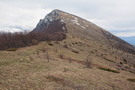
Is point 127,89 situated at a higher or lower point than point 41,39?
lower

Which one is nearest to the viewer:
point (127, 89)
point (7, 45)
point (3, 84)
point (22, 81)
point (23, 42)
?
point (3, 84)

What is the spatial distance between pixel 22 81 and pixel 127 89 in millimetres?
13181

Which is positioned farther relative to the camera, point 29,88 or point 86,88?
point 86,88

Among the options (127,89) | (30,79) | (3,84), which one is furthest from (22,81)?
(127,89)

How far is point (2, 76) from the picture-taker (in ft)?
33.7

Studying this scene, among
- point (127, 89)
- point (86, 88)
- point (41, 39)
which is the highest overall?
point (41, 39)

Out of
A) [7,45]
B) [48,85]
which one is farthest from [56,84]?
[7,45]

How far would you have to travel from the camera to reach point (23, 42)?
39.4 m

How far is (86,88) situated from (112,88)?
4.08 meters

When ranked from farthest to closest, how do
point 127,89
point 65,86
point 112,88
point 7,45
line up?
point 7,45
point 127,89
point 112,88
point 65,86

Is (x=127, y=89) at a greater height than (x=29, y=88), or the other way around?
(x=29, y=88)

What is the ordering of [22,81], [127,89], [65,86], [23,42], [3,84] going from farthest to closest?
[23,42], [127,89], [65,86], [22,81], [3,84]

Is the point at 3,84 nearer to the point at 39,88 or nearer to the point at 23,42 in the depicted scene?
the point at 39,88

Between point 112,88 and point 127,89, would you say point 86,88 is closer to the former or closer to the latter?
point 112,88
